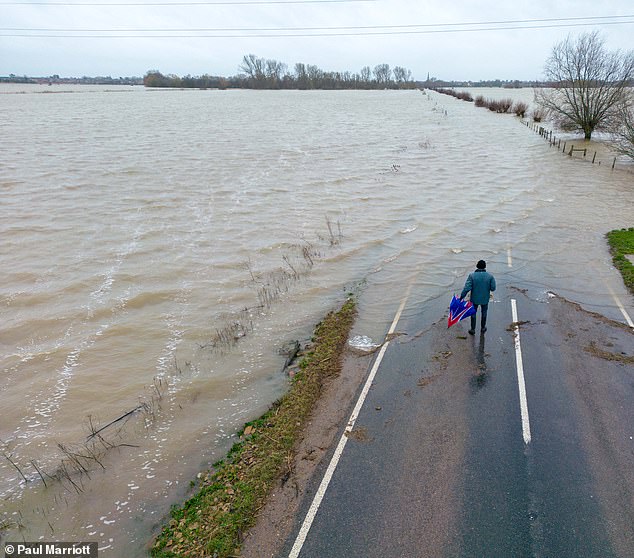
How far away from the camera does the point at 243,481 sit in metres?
7.11

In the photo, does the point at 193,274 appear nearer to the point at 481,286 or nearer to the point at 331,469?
the point at 481,286

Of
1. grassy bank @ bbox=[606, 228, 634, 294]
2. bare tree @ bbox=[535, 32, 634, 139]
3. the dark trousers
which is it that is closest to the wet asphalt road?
the dark trousers

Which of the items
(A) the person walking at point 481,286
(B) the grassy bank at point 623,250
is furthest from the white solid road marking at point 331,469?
(B) the grassy bank at point 623,250

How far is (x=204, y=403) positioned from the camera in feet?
31.8

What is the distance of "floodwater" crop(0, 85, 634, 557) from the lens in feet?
26.9

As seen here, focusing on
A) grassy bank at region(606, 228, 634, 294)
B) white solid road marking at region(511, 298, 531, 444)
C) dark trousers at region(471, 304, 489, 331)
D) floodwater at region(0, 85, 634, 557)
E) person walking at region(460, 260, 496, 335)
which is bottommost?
floodwater at region(0, 85, 634, 557)

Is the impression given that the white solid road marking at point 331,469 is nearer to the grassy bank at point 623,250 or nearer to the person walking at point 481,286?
the person walking at point 481,286

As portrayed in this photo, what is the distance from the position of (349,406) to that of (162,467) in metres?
3.69

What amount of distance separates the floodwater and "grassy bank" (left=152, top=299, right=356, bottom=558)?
482 millimetres

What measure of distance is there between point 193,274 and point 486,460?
38.2 feet

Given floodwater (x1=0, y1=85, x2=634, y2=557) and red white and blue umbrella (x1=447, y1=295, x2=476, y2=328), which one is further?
red white and blue umbrella (x1=447, y1=295, x2=476, y2=328)

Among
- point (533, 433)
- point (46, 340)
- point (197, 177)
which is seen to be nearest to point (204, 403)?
point (46, 340)

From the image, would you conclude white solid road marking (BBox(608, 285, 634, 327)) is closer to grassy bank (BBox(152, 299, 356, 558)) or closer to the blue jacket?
the blue jacket

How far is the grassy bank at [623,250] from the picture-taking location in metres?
14.2
